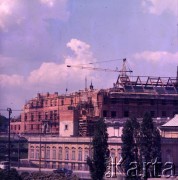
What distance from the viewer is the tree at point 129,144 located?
40.3m

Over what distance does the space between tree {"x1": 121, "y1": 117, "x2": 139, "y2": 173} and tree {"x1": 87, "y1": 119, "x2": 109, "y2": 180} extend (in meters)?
1.53

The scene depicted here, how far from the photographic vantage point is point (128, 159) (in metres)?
40.2

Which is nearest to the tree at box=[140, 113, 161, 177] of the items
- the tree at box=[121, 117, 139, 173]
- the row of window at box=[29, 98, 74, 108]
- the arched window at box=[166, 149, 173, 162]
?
the tree at box=[121, 117, 139, 173]

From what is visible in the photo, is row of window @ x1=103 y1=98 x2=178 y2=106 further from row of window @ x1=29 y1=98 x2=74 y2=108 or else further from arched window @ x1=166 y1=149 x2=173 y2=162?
arched window @ x1=166 y1=149 x2=173 y2=162

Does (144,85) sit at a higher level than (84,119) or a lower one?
higher

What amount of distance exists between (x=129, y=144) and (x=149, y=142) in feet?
4.86

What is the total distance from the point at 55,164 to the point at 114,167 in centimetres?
1325

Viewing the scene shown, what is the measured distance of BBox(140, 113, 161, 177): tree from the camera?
39.9 metres

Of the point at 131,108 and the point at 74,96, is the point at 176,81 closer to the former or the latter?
the point at 131,108

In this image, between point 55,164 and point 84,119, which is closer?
point 55,164

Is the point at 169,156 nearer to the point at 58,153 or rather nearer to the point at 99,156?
the point at 99,156

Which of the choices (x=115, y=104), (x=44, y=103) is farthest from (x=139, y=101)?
(x=44, y=103)

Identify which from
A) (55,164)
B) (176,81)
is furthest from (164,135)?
(176,81)

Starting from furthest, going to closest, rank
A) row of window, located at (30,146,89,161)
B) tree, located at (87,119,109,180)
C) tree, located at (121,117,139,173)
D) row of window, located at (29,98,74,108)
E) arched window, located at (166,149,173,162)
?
row of window, located at (29,98,74,108)
row of window, located at (30,146,89,161)
arched window, located at (166,149,173,162)
tree, located at (121,117,139,173)
tree, located at (87,119,109,180)
